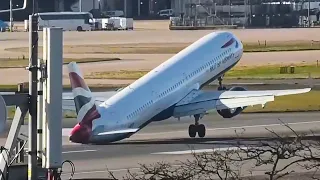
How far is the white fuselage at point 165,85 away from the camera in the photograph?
41.1m

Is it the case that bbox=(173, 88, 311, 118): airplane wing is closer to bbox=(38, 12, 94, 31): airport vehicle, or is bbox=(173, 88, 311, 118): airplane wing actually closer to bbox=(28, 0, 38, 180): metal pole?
bbox=(28, 0, 38, 180): metal pole

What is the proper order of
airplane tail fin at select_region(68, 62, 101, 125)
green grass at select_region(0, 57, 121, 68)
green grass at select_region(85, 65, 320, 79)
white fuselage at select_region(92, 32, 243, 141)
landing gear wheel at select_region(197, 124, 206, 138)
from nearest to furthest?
airplane tail fin at select_region(68, 62, 101, 125)
white fuselage at select_region(92, 32, 243, 141)
landing gear wheel at select_region(197, 124, 206, 138)
green grass at select_region(85, 65, 320, 79)
green grass at select_region(0, 57, 121, 68)

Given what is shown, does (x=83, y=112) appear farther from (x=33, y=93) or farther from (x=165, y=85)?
(x=33, y=93)

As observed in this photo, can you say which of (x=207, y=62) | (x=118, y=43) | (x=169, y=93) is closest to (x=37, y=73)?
(x=169, y=93)

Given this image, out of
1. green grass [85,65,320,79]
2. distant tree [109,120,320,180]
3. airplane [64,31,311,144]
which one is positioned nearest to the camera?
distant tree [109,120,320,180]

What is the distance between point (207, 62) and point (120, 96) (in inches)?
425

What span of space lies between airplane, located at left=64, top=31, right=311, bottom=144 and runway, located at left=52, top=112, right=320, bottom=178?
909mm

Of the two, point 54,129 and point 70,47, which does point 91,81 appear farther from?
point 54,129

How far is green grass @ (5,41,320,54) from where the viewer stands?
122 m

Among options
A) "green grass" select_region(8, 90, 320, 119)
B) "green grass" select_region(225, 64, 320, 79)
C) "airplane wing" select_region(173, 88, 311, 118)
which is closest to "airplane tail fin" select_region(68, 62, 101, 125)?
"airplane wing" select_region(173, 88, 311, 118)

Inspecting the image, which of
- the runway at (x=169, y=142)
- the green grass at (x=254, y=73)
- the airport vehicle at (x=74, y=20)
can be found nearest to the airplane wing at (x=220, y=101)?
the runway at (x=169, y=142)

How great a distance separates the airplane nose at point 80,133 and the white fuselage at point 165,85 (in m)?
0.38

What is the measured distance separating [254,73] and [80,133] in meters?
51.4

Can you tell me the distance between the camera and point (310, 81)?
3137 inches
